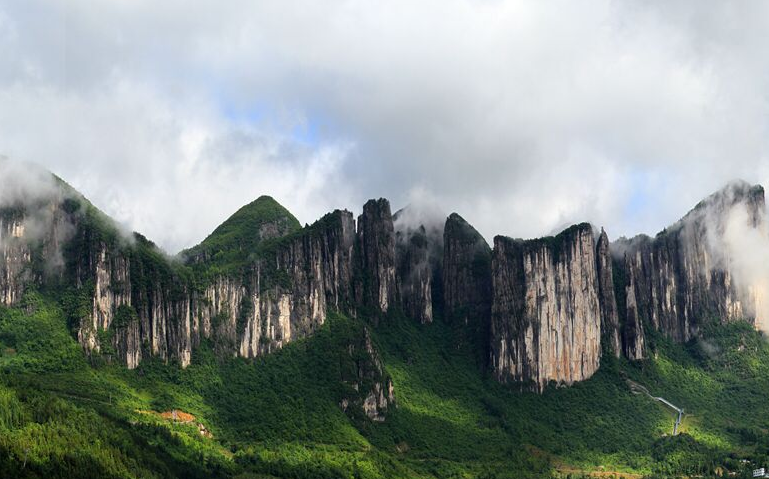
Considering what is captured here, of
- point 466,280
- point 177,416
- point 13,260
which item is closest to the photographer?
point 177,416

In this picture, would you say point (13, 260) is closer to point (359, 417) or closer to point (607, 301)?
point (359, 417)

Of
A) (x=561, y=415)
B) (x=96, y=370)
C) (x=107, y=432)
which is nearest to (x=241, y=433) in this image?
(x=96, y=370)

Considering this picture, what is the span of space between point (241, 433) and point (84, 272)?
2788cm

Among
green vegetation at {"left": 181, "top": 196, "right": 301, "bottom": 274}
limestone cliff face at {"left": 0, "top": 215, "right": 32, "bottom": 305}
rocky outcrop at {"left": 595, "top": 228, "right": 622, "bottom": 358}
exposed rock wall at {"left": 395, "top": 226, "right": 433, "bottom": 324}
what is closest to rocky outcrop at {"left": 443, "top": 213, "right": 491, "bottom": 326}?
exposed rock wall at {"left": 395, "top": 226, "right": 433, "bottom": 324}

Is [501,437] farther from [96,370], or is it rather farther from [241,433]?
[96,370]

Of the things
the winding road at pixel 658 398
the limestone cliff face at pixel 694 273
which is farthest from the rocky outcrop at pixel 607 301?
the limestone cliff face at pixel 694 273

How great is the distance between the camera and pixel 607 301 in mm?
181750

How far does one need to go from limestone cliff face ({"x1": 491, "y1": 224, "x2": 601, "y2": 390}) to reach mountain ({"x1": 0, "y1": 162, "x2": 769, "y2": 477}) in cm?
33

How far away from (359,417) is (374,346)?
14.4 meters

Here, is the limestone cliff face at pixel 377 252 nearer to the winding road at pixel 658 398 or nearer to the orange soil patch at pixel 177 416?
the winding road at pixel 658 398

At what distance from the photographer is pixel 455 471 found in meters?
142

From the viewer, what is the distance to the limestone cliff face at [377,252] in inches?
6949

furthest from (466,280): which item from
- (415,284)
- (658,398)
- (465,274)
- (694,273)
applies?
(694,273)

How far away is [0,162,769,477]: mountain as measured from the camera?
429ft
